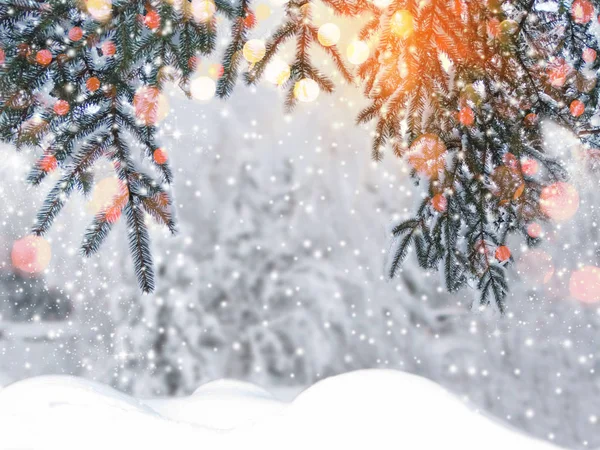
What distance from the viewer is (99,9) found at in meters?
1.36

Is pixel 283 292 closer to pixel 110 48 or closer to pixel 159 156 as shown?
pixel 159 156

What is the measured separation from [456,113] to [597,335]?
2723 mm

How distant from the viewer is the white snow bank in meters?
1.01

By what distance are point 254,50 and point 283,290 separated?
94.5 inches

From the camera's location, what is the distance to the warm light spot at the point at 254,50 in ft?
4.84

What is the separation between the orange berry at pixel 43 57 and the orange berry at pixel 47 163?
0.27 meters

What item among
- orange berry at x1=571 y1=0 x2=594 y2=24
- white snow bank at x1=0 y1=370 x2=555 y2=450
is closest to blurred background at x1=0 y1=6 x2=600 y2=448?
orange berry at x1=571 y1=0 x2=594 y2=24

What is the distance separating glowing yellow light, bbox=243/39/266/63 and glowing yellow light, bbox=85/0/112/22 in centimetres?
40

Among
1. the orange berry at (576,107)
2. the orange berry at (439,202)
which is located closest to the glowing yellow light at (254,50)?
the orange berry at (439,202)

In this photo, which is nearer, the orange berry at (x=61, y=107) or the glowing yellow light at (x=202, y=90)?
the orange berry at (x=61, y=107)

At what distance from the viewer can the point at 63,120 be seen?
4.82 ft

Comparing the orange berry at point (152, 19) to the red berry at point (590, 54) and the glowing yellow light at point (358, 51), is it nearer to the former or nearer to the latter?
the glowing yellow light at point (358, 51)

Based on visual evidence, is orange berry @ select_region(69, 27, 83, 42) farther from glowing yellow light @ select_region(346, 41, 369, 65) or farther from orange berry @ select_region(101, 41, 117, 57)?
glowing yellow light @ select_region(346, 41, 369, 65)

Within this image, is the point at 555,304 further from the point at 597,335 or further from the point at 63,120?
→ the point at 63,120
